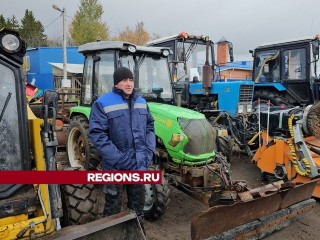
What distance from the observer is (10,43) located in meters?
2.30

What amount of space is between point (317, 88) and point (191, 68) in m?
3.91

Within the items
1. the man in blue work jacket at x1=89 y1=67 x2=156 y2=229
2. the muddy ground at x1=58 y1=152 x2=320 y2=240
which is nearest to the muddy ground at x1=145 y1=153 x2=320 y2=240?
the muddy ground at x1=58 y1=152 x2=320 y2=240

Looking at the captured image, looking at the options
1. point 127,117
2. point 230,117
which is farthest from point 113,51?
point 230,117

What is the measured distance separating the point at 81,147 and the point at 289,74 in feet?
22.3

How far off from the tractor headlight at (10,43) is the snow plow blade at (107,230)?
130 cm

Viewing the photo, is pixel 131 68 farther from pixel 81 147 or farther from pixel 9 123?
pixel 9 123

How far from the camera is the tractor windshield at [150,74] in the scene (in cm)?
496

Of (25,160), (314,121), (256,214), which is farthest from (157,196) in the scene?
(314,121)

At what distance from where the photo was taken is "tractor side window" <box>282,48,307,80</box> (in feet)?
31.2

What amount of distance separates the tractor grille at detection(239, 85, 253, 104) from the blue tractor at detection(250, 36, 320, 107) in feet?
3.66

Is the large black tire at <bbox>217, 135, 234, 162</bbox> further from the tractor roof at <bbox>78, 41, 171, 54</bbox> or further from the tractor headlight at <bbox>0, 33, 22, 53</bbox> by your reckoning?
the tractor headlight at <bbox>0, 33, 22, 53</bbox>

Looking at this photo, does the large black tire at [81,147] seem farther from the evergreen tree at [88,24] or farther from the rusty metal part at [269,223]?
the evergreen tree at [88,24]

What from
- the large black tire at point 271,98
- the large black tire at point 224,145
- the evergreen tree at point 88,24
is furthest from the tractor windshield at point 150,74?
the evergreen tree at point 88,24

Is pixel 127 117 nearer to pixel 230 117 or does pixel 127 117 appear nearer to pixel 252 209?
pixel 252 209
